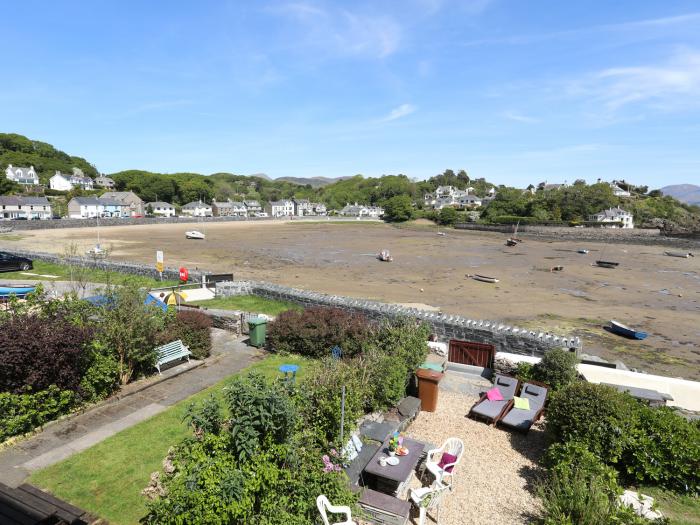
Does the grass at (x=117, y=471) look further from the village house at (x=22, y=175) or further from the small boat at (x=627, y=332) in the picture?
the village house at (x=22, y=175)

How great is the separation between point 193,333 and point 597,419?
406 inches

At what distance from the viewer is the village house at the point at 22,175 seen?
128m

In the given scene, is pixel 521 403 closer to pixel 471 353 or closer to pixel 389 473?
pixel 471 353

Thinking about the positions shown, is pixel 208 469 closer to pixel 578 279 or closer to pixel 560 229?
pixel 578 279

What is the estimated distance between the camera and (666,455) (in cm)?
661

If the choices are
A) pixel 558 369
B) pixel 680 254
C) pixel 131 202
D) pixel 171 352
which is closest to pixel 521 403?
pixel 558 369

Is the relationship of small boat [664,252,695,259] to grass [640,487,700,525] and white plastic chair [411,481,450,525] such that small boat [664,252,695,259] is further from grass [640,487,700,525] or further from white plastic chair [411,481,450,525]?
white plastic chair [411,481,450,525]

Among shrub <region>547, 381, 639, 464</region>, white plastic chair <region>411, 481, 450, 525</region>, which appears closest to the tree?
shrub <region>547, 381, 639, 464</region>

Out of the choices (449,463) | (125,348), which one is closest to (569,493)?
(449,463)

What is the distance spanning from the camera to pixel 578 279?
34.8 meters

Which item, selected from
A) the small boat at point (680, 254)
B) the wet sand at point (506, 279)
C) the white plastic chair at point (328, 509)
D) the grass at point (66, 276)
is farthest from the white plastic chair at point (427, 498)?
the small boat at point (680, 254)

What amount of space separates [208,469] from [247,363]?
729 centimetres

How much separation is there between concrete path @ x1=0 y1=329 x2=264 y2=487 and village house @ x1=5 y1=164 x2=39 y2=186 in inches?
6207

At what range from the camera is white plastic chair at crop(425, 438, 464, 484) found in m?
6.48
